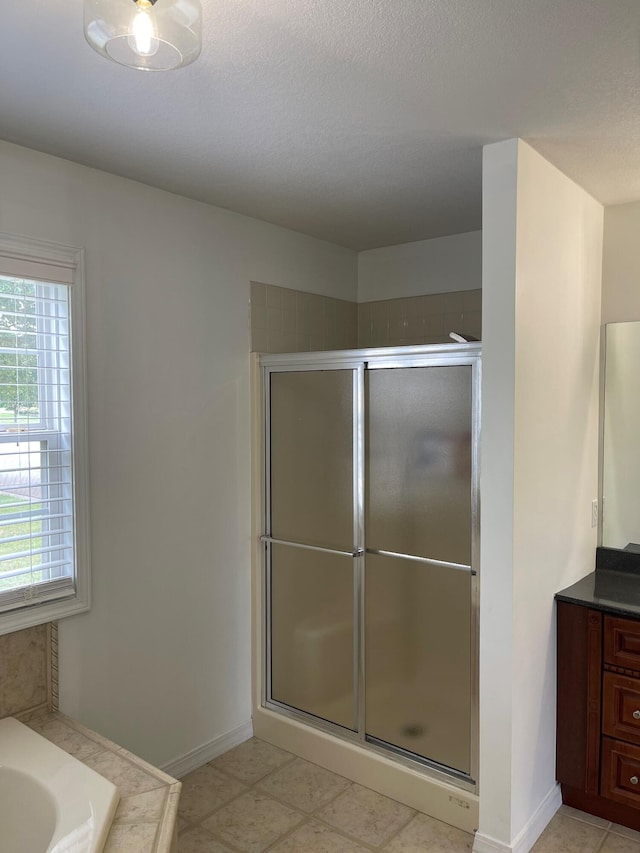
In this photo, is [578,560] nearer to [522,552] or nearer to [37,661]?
[522,552]

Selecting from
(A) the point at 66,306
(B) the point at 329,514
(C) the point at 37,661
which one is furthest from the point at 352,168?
(C) the point at 37,661

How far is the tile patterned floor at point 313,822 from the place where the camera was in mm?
2406

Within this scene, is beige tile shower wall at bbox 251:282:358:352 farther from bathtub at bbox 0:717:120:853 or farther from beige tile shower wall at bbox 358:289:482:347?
bathtub at bbox 0:717:120:853

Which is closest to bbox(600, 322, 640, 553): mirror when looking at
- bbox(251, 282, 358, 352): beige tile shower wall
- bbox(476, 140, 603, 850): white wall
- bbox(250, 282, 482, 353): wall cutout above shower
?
bbox(476, 140, 603, 850): white wall

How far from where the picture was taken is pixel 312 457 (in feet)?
9.78

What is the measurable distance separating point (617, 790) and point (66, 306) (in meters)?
2.74

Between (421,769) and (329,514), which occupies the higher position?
(329,514)

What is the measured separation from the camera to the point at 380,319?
3773 mm

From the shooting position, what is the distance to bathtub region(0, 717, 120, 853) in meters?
1.68

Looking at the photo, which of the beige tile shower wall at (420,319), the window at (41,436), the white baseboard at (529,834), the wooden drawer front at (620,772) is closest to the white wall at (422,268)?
the beige tile shower wall at (420,319)

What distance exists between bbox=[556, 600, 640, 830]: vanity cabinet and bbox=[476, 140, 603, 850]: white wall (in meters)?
0.06

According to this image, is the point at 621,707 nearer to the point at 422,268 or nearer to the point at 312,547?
the point at 312,547

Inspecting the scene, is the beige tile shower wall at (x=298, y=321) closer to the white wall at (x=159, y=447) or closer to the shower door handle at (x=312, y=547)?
the white wall at (x=159, y=447)

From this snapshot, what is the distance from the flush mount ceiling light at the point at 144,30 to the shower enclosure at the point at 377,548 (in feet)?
4.84
